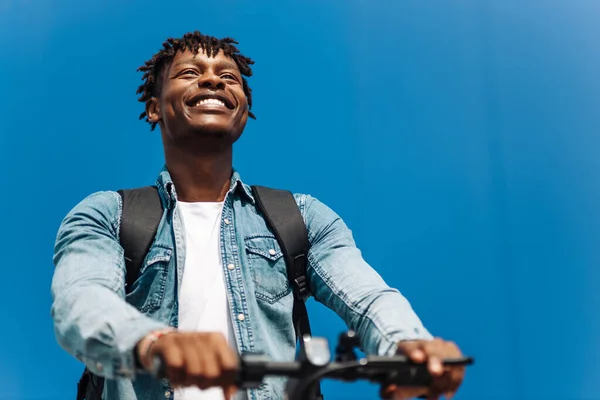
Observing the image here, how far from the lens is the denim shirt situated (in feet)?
5.63

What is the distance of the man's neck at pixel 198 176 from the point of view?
2.39 metres

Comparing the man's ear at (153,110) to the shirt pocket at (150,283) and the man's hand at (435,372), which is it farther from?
the man's hand at (435,372)

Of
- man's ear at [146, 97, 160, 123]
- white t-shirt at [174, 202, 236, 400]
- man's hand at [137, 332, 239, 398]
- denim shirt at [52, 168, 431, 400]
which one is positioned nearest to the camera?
man's hand at [137, 332, 239, 398]

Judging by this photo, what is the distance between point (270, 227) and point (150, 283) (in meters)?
0.44

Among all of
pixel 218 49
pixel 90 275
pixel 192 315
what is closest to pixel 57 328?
pixel 90 275

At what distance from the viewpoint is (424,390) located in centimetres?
137

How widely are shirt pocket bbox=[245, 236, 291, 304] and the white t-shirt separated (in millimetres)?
107

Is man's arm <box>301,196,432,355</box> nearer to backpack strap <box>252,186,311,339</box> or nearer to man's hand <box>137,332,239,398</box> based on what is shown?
backpack strap <box>252,186,311,339</box>

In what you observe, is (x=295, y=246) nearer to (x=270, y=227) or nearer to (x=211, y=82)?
(x=270, y=227)

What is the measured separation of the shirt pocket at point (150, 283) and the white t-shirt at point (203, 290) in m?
0.06

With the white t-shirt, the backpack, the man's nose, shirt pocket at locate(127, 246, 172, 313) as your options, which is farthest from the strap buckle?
the man's nose

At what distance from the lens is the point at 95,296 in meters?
1.53

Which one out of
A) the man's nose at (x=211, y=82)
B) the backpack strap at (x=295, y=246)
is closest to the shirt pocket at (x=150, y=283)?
the backpack strap at (x=295, y=246)

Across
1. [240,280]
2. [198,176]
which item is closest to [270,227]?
[240,280]
